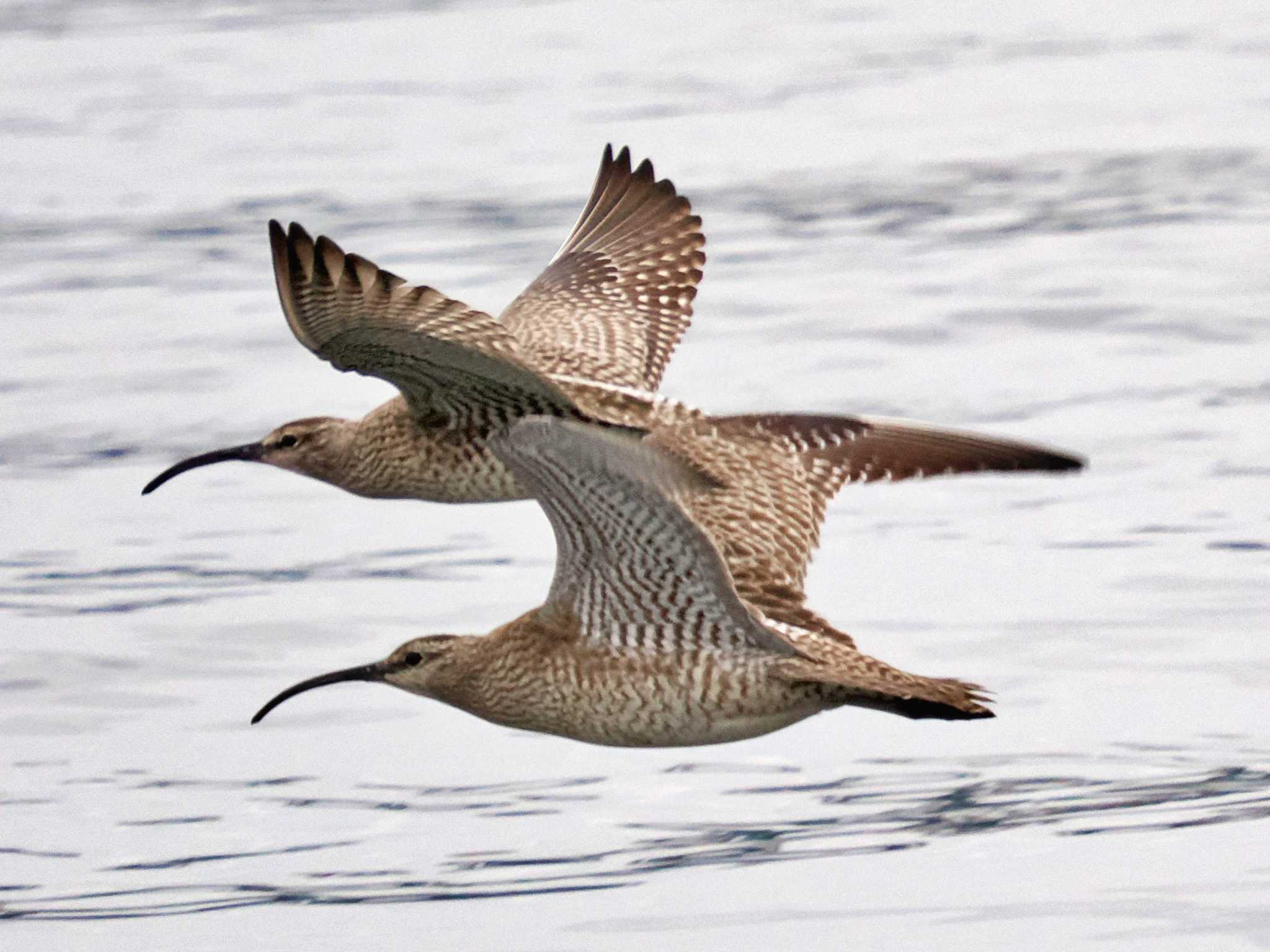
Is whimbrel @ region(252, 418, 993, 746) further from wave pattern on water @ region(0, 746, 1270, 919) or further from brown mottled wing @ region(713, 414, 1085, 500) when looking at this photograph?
wave pattern on water @ region(0, 746, 1270, 919)

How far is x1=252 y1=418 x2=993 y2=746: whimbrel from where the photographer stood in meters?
7.68

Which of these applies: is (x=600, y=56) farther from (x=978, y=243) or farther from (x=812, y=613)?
(x=812, y=613)

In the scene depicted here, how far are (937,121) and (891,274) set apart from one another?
4205 millimetres

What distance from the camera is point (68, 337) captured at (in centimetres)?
1648

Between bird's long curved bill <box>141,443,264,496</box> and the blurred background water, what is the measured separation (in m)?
0.69

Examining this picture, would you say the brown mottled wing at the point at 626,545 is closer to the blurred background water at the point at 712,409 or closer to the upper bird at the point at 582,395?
the upper bird at the point at 582,395

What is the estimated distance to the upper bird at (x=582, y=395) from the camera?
8.77 metres

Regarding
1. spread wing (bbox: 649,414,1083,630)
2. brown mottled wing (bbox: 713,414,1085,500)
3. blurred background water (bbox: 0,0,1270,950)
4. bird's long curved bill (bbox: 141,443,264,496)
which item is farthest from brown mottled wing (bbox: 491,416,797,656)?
bird's long curved bill (bbox: 141,443,264,496)

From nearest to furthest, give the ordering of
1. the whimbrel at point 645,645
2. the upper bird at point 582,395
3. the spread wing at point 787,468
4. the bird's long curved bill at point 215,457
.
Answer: the whimbrel at point 645,645
the spread wing at point 787,468
the upper bird at point 582,395
the bird's long curved bill at point 215,457

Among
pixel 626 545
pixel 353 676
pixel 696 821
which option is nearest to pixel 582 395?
pixel 353 676

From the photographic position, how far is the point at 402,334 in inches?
371

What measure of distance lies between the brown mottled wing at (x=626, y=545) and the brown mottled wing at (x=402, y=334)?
1.03m

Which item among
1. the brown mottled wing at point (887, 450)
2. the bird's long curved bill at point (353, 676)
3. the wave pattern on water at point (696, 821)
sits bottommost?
the wave pattern on water at point (696, 821)

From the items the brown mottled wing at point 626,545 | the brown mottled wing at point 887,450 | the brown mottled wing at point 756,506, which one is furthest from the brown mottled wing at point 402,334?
the brown mottled wing at point 626,545
